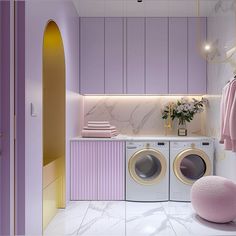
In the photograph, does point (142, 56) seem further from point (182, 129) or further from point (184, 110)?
point (182, 129)

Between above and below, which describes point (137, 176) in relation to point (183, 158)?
below

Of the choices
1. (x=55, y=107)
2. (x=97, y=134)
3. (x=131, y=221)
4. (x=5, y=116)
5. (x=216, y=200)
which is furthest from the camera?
(x=97, y=134)

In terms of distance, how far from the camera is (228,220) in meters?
2.52

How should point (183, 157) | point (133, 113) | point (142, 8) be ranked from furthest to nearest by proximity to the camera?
point (133, 113) < point (142, 8) < point (183, 157)

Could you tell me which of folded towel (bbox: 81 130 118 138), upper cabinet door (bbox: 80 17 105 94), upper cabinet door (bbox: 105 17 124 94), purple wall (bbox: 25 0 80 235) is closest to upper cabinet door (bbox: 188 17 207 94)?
upper cabinet door (bbox: 105 17 124 94)

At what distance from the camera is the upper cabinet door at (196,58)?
375cm

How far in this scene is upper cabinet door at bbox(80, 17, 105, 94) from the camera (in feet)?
12.4

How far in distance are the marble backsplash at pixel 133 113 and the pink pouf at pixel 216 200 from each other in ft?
5.00

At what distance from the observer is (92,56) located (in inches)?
149

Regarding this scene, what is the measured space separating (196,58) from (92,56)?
5.00 ft

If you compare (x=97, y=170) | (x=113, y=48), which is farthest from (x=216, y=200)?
(x=113, y=48)

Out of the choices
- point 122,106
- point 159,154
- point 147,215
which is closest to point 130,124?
point 122,106

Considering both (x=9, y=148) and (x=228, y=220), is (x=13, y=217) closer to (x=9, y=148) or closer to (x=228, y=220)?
(x=9, y=148)

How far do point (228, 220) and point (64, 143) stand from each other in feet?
→ 6.20
